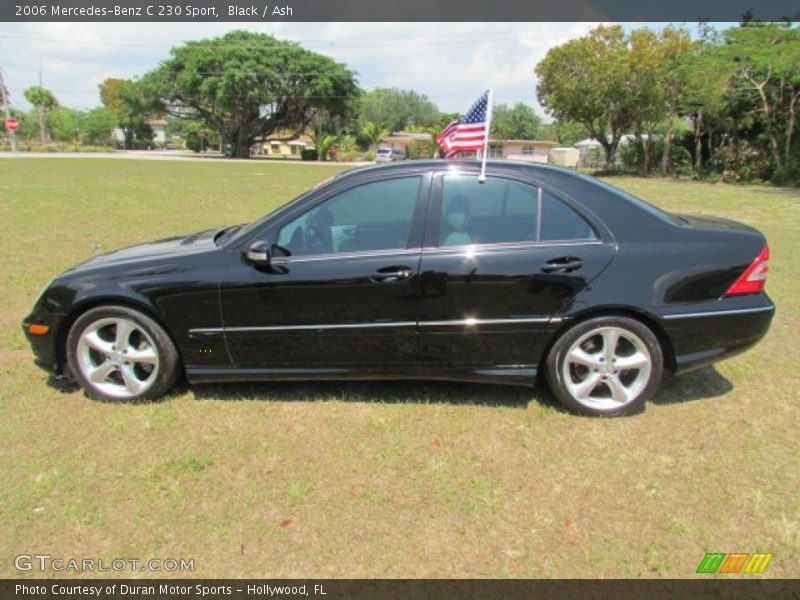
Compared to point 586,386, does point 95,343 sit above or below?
above

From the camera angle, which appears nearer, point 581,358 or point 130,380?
point 581,358

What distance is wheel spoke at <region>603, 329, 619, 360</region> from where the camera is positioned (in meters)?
3.39

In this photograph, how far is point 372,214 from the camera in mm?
3623

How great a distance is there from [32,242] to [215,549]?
342 inches

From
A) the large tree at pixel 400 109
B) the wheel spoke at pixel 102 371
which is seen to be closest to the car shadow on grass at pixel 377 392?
the wheel spoke at pixel 102 371

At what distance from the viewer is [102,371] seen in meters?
3.62

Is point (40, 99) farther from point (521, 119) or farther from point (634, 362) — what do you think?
point (634, 362)

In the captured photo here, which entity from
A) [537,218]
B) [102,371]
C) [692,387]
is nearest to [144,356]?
[102,371]

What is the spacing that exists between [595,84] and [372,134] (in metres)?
36.3

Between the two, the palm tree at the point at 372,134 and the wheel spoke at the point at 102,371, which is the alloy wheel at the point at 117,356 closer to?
the wheel spoke at the point at 102,371

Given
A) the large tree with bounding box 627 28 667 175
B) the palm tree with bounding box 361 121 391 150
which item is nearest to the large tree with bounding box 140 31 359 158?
the palm tree with bounding box 361 121 391 150

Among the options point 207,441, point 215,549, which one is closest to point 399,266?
point 207,441

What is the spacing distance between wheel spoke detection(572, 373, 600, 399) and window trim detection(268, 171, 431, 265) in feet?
4.57

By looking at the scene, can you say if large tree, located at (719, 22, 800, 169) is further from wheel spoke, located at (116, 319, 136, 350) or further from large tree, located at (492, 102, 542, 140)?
large tree, located at (492, 102, 542, 140)
